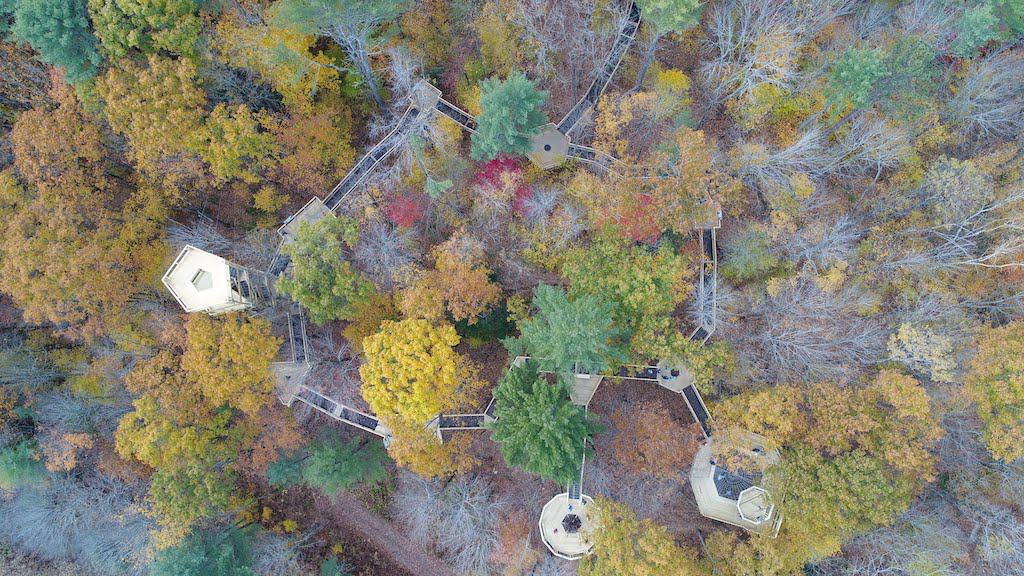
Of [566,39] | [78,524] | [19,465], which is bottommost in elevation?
[78,524]

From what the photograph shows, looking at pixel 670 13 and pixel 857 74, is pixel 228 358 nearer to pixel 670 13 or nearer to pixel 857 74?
pixel 670 13

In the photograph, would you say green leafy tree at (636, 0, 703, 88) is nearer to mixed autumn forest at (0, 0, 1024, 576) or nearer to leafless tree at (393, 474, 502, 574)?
mixed autumn forest at (0, 0, 1024, 576)

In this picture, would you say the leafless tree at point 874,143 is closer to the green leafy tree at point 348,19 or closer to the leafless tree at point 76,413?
the green leafy tree at point 348,19

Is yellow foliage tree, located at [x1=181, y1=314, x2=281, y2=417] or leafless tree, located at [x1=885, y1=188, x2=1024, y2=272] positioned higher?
yellow foliage tree, located at [x1=181, y1=314, x2=281, y2=417]

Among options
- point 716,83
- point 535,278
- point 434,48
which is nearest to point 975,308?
point 716,83

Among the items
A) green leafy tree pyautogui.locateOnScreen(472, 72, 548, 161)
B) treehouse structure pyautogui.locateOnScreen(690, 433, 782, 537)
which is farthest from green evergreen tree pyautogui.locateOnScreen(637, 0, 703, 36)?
treehouse structure pyautogui.locateOnScreen(690, 433, 782, 537)

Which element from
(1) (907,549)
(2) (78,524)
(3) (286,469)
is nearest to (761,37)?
(1) (907,549)
